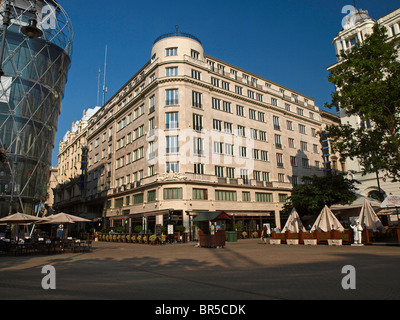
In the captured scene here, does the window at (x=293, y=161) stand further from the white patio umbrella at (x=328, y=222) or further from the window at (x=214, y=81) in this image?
the white patio umbrella at (x=328, y=222)

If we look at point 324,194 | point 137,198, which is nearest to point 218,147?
point 137,198

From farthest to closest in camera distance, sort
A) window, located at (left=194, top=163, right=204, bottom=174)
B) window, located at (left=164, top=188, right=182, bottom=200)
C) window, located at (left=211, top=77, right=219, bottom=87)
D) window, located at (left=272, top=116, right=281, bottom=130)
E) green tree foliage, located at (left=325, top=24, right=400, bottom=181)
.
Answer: window, located at (left=272, top=116, right=281, bottom=130) → window, located at (left=211, top=77, right=219, bottom=87) → window, located at (left=194, top=163, right=204, bottom=174) → window, located at (left=164, top=188, right=182, bottom=200) → green tree foliage, located at (left=325, top=24, right=400, bottom=181)

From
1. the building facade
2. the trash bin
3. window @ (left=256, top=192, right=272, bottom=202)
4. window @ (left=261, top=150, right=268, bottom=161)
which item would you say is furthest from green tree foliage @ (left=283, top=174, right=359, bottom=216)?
window @ (left=261, top=150, right=268, bottom=161)

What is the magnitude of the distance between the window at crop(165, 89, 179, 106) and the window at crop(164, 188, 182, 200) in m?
11.0

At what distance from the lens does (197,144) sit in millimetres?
37188

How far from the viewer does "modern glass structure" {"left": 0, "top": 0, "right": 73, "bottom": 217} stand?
34.9 meters

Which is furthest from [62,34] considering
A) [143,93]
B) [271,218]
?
[271,218]

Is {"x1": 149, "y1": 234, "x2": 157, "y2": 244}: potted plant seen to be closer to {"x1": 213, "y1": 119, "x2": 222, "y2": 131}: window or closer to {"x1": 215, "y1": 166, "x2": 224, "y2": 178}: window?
{"x1": 215, "y1": 166, "x2": 224, "y2": 178}: window

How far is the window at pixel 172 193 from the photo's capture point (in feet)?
114

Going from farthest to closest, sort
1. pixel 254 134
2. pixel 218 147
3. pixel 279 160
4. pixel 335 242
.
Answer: pixel 279 160, pixel 254 134, pixel 218 147, pixel 335 242

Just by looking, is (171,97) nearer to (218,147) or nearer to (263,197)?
(218,147)

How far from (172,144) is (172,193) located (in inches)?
Result: 239

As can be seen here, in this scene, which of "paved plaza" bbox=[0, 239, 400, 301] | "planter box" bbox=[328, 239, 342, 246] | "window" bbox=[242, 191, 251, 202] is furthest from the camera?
"window" bbox=[242, 191, 251, 202]
